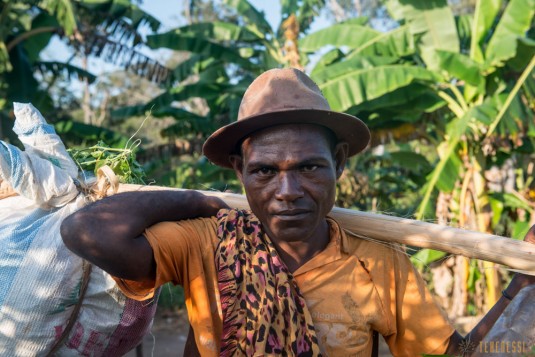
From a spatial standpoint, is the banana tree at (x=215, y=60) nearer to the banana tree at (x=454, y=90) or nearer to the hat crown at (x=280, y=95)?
the banana tree at (x=454, y=90)

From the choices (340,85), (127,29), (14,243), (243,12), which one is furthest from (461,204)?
(14,243)

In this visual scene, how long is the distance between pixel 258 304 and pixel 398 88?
6.10 metres

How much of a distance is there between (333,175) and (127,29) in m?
9.11

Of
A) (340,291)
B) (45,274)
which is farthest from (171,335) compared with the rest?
(340,291)

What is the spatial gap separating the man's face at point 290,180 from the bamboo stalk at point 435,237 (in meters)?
0.21

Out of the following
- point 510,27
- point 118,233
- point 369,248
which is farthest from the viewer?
point 510,27

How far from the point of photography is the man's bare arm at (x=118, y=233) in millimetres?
1602

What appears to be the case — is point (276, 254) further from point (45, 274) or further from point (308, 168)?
point (45, 274)

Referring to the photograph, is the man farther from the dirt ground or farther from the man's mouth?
the dirt ground

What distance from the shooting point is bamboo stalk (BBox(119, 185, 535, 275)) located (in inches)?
69.9

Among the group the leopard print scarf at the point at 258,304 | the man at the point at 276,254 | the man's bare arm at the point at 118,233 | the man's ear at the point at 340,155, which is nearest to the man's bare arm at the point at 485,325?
the man at the point at 276,254

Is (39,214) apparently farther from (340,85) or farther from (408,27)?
(408,27)

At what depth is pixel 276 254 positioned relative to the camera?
1.80m

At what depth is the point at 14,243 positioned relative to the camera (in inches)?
78.4
